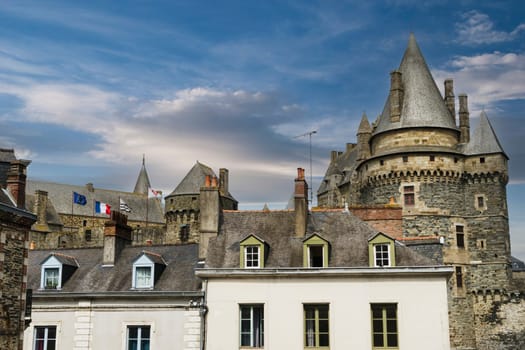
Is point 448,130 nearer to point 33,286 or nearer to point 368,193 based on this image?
point 368,193

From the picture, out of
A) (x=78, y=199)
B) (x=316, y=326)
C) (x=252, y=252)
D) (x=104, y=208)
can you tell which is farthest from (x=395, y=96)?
(x=78, y=199)

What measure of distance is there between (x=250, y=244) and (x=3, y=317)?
8.51 m

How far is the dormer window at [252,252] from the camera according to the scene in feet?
79.8

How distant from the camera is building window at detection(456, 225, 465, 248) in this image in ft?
146

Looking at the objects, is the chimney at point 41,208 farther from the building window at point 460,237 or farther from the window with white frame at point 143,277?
the window with white frame at point 143,277

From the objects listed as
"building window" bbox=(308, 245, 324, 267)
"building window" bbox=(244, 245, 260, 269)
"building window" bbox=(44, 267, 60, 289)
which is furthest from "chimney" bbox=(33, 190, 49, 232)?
"building window" bbox=(308, 245, 324, 267)

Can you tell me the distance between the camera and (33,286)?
25.9 meters

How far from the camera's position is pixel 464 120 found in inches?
1864

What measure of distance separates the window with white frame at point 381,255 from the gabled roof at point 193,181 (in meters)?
43.1

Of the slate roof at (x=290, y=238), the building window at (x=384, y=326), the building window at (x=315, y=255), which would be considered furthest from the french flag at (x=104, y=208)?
the building window at (x=384, y=326)

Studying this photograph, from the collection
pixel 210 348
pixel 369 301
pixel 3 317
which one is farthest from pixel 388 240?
→ pixel 3 317

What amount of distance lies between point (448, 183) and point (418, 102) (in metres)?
5.60

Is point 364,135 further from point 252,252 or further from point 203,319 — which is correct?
point 203,319

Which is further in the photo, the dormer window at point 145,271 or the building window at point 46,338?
the dormer window at point 145,271
